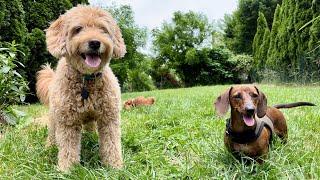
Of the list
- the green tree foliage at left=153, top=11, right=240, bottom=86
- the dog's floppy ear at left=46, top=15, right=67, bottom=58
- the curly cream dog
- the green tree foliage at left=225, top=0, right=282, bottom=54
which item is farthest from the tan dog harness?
the green tree foliage at left=225, top=0, right=282, bottom=54

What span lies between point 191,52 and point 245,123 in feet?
120

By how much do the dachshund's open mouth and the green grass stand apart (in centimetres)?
95

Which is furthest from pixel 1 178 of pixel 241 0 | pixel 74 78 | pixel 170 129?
pixel 241 0

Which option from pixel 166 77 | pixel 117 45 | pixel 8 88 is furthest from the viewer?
pixel 166 77

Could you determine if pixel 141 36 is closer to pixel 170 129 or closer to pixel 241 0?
pixel 241 0

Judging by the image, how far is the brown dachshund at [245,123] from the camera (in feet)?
13.1

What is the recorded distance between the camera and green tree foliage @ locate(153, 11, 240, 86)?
40.2 metres

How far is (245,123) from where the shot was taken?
13.0 ft

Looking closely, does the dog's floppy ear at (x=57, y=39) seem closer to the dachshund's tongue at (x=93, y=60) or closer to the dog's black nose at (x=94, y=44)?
the dachshund's tongue at (x=93, y=60)

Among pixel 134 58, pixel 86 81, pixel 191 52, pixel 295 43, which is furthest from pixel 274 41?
pixel 86 81

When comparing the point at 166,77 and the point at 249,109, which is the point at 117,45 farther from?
the point at 166,77

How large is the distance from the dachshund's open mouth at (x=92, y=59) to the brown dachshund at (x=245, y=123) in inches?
46.1

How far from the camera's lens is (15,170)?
172 inches

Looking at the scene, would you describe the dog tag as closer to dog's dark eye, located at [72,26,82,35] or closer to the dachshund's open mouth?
the dachshund's open mouth
